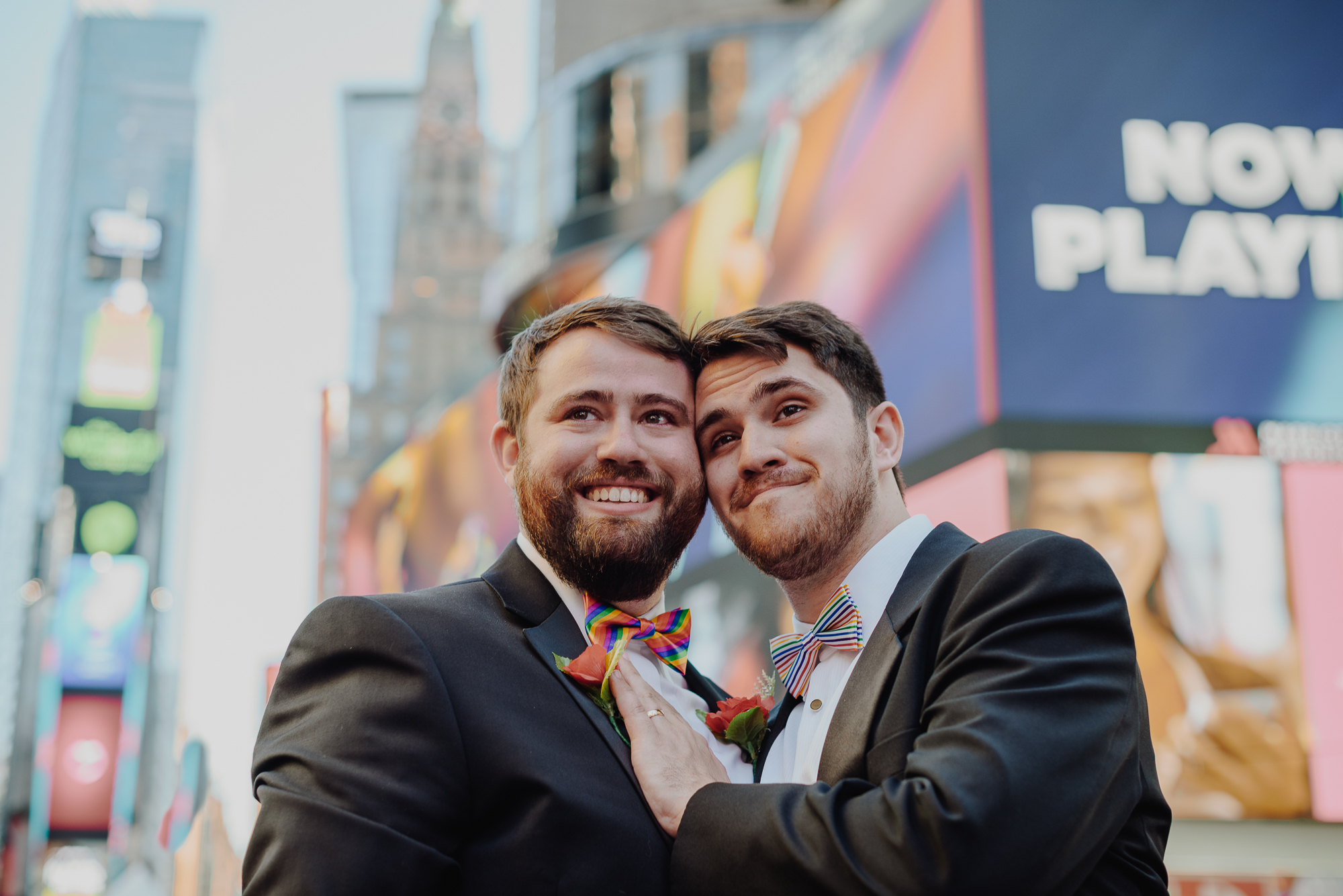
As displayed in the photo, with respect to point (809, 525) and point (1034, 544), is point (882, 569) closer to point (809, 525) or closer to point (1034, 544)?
point (809, 525)

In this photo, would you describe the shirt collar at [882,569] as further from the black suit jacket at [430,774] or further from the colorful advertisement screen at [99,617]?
the colorful advertisement screen at [99,617]

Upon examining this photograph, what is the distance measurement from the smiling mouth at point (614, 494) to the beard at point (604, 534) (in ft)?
0.08

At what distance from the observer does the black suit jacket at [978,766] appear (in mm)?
2367

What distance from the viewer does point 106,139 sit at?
426 ft

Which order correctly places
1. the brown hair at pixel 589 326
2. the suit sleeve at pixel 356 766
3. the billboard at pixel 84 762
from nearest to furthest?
1. the suit sleeve at pixel 356 766
2. the brown hair at pixel 589 326
3. the billboard at pixel 84 762

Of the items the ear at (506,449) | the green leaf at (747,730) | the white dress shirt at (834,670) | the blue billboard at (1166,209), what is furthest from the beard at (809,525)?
the blue billboard at (1166,209)

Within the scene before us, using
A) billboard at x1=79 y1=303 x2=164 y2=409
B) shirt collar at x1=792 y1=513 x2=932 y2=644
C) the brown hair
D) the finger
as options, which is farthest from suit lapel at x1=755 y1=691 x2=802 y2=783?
billboard at x1=79 y1=303 x2=164 y2=409

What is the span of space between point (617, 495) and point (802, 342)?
72 cm

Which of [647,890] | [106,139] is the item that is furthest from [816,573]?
[106,139]

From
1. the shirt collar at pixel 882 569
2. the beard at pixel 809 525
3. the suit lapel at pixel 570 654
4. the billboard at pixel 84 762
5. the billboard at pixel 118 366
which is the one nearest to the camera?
the suit lapel at pixel 570 654

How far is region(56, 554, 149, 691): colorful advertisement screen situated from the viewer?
3841 cm

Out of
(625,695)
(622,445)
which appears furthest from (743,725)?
(622,445)

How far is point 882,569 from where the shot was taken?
3334 millimetres

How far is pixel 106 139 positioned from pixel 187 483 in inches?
1780
